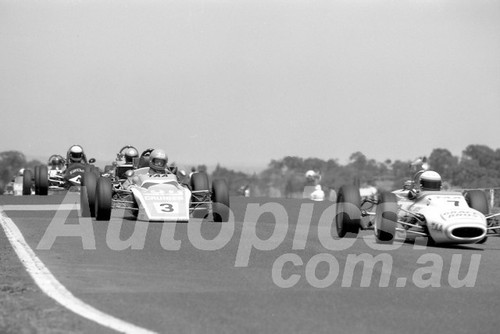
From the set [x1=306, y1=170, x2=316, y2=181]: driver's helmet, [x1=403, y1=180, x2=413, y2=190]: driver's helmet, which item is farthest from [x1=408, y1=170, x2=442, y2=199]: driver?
[x1=306, y1=170, x2=316, y2=181]: driver's helmet

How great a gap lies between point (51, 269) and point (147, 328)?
13.7ft

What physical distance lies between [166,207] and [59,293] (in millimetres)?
9352

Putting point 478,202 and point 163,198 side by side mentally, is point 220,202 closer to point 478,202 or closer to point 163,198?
point 163,198

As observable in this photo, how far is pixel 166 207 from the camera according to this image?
19375 mm

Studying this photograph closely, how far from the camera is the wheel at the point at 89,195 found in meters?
20.9

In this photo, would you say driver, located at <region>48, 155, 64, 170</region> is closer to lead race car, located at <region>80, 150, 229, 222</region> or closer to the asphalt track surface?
lead race car, located at <region>80, 150, 229, 222</region>

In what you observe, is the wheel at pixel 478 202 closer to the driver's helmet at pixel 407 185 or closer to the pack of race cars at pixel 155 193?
the driver's helmet at pixel 407 185

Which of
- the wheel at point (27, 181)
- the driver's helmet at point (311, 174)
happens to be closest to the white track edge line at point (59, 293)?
the wheel at point (27, 181)

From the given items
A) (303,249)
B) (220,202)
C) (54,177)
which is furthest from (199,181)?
(54,177)

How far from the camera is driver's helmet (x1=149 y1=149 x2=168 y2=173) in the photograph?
71.8 ft

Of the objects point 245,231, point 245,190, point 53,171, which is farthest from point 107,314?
point 245,190

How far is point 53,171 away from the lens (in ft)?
128

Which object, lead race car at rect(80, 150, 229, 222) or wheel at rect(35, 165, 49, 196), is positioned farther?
wheel at rect(35, 165, 49, 196)

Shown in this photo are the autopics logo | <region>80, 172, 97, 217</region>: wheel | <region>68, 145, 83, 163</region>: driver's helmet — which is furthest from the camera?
<region>68, 145, 83, 163</region>: driver's helmet
